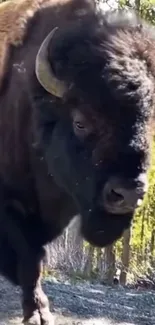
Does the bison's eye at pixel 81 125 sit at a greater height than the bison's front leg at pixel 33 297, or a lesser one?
greater

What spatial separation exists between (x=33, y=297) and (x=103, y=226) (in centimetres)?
85

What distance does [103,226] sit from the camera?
4238 millimetres

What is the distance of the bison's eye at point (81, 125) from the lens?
407 cm

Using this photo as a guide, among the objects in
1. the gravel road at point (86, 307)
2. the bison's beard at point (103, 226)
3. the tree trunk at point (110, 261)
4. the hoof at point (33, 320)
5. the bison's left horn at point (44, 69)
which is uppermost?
the bison's left horn at point (44, 69)

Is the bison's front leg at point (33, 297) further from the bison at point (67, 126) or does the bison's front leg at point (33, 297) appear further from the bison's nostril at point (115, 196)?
the bison's nostril at point (115, 196)

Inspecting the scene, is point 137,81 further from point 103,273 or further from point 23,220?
point 103,273

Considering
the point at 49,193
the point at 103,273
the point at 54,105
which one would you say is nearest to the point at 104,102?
the point at 54,105

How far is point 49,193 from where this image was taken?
475cm

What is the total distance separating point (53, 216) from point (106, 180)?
1066mm

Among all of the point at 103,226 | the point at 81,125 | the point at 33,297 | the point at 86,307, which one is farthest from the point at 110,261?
the point at 81,125

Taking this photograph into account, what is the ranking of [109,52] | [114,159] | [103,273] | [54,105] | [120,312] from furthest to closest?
[103,273] < [120,312] < [54,105] < [109,52] < [114,159]

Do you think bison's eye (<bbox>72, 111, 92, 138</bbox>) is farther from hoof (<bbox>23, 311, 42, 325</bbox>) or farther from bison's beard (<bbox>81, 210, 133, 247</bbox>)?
hoof (<bbox>23, 311, 42, 325</bbox>)

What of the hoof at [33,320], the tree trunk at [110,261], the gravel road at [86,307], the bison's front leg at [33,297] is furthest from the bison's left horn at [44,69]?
the tree trunk at [110,261]

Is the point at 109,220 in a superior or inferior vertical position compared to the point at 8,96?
inferior
